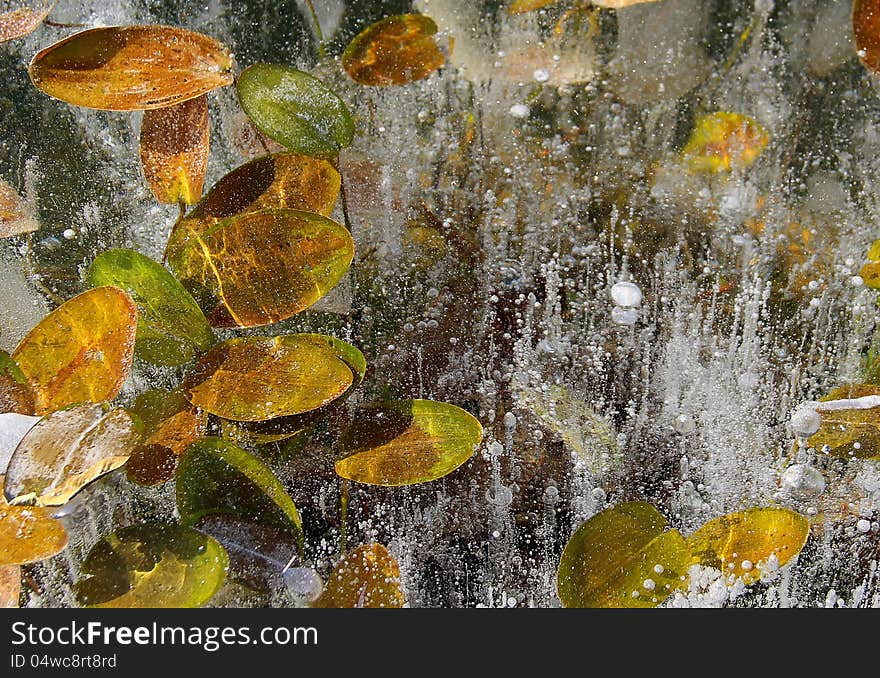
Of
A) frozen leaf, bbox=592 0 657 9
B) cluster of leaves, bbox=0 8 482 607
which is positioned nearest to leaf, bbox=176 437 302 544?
cluster of leaves, bbox=0 8 482 607

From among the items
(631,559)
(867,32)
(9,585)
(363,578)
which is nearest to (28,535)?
(9,585)

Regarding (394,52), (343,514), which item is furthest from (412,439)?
(394,52)

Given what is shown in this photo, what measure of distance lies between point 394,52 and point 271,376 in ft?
0.42

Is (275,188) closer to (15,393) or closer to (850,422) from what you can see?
(15,393)

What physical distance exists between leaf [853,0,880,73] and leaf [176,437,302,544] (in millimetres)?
266

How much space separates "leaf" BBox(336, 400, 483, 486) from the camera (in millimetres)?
261

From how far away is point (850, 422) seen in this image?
25 centimetres

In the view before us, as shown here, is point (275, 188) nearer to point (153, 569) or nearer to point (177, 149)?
point (177, 149)

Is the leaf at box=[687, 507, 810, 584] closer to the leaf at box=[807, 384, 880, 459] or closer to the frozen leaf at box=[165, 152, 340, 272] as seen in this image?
the leaf at box=[807, 384, 880, 459]

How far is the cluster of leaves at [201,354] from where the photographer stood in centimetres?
25

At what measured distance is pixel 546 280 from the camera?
0.83ft

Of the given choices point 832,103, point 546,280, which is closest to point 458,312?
point 546,280

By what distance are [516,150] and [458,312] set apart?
6 centimetres

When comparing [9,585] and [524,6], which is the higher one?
[524,6]
